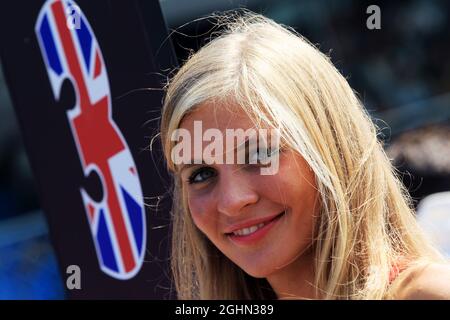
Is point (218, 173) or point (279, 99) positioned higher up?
point (279, 99)

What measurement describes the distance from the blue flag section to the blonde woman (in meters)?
0.19

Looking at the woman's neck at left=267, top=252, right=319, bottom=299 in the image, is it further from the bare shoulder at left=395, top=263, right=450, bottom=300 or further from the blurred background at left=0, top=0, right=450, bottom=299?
the blurred background at left=0, top=0, right=450, bottom=299

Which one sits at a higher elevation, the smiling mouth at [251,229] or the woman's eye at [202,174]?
the woman's eye at [202,174]

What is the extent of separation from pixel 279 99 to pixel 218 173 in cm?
20

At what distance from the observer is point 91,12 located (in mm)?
1994

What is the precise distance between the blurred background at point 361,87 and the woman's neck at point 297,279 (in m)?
3.01

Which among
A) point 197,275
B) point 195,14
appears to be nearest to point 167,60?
point 197,275

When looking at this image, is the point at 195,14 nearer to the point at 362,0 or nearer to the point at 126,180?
the point at 362,0

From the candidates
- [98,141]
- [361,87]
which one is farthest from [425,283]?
[361,87]

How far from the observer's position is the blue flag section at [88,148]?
2023 millimetres

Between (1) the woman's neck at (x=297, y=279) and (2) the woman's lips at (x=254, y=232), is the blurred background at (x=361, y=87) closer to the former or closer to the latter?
(1) the woman's neck at (x=297, y=279)

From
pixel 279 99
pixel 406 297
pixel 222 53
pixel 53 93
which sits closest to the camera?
pixel 406 297

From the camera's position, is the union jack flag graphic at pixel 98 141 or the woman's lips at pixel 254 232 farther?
the union jack flag graphic at pixel 98 141

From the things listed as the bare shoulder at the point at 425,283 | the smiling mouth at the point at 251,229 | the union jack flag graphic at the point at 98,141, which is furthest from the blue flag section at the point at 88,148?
the bare shoulder at the point at 425,283
